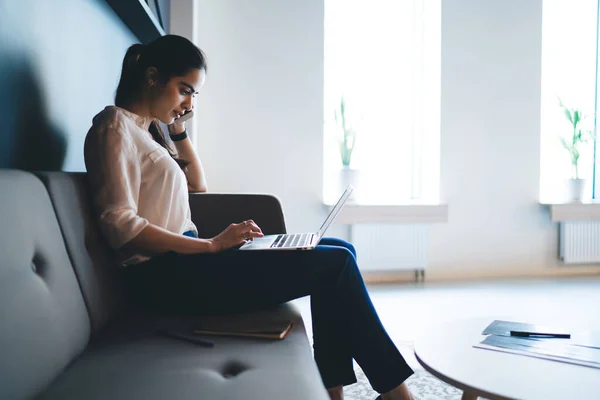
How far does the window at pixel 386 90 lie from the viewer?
435 centimetres

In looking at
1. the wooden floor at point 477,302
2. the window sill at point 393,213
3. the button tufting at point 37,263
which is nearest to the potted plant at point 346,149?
the window sill at point 393,213

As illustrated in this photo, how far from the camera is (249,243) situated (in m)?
1.58

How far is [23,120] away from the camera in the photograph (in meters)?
1.40

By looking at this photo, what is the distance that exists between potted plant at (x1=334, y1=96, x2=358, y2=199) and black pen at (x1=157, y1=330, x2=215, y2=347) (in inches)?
112

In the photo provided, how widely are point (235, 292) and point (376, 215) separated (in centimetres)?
263

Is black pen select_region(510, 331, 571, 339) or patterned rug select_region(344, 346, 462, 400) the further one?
patterned rug select_region(344, 346, 462, 400)

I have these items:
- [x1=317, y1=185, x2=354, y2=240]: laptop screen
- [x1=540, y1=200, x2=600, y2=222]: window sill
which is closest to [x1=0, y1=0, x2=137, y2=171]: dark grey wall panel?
[x1=317, y1=185, x2=354, y2=240]: laptop screen

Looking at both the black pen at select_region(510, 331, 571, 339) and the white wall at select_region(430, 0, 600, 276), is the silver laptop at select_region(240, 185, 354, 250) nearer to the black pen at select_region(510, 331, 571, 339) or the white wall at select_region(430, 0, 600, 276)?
the black pen at select_region(510, 331, 571, 339)

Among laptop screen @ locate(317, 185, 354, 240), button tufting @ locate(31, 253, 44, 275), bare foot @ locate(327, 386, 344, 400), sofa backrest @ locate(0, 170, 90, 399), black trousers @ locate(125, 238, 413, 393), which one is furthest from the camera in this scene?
laptop screen @ locate(317, 185, 354, 240)

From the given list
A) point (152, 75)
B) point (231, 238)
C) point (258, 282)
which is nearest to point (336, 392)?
point (258, 282)

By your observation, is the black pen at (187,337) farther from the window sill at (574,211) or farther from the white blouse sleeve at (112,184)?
the window sill at (574,211)

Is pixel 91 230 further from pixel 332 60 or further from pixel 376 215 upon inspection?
pixel 332 60

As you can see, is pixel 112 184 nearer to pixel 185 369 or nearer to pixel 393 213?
pixel 185 369

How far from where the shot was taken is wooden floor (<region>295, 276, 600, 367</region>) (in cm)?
305
